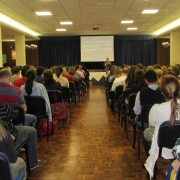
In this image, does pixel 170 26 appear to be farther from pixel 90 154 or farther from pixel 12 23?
pixel 90 154

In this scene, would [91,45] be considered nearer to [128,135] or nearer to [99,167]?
[128,135]

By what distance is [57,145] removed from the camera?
452 cm

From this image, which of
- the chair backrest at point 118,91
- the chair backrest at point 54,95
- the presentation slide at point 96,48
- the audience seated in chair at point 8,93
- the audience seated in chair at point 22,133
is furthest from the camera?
the presentation slide at point 96,48

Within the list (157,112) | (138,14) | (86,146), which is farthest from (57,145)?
(138,14)

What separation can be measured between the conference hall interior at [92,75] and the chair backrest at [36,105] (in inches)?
2.2

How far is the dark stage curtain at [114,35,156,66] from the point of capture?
18.0 metres

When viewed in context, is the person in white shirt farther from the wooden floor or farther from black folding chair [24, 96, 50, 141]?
black folding chair [24, 96, 50, 141]

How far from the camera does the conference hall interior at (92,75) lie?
11.8 ft

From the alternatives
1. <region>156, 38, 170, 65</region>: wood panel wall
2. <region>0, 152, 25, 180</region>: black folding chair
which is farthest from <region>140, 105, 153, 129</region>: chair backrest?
<region>156, 38, 170, 65</region>: wood panel wall

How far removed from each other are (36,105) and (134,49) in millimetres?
14790

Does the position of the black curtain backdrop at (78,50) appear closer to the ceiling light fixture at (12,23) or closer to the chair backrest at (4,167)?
the ceiling light fixture at (12,23)

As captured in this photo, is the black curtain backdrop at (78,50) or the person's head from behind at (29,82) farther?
the black curtain backdrop at (78,50)

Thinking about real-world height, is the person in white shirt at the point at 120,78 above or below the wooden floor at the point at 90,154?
above

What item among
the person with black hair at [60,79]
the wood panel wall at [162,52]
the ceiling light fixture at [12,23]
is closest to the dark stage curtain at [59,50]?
the ceiling light fixture at [12,23]
